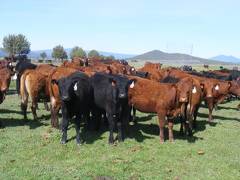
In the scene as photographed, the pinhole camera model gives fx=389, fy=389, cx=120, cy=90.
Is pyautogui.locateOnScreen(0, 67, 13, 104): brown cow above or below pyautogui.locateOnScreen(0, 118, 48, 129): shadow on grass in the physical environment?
above

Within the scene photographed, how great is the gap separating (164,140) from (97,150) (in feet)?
7.52

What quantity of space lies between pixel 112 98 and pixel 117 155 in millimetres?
1857

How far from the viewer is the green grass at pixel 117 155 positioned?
8340 mm

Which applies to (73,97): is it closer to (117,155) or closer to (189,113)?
(117,155)

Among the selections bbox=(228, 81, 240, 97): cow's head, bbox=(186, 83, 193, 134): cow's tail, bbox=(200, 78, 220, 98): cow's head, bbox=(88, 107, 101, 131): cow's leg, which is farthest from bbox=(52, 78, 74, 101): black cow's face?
bbox=(228, 81, 240, 97): cow's head

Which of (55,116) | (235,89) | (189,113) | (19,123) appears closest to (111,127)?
(55,116)

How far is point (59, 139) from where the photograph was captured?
10852mm

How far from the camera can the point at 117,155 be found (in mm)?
9562

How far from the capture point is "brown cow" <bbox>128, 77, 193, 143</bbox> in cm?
1116

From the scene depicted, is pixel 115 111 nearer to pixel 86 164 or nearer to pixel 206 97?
pixel 86 164

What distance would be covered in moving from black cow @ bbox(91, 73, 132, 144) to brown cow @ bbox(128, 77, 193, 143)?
43cm

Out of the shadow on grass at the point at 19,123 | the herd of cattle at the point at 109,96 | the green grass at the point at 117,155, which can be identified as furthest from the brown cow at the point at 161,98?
the shadow on grass at the point at 19,123

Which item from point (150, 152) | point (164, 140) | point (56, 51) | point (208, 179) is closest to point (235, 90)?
point (164, 140)

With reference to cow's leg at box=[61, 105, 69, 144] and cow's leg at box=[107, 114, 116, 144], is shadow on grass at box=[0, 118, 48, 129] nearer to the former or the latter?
cow's leg at box=[61, 105, 69, 144]
